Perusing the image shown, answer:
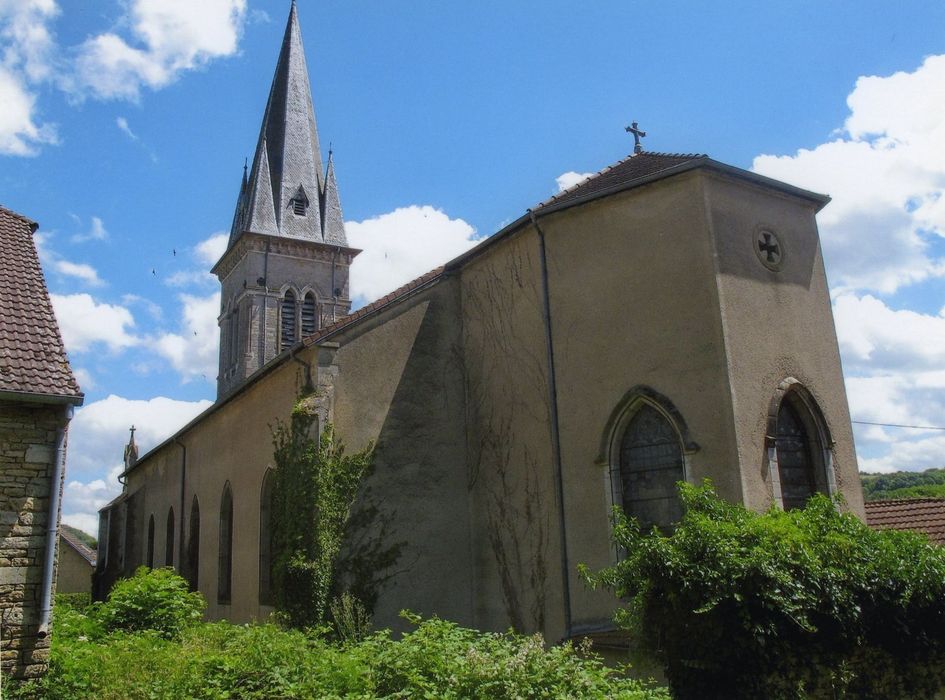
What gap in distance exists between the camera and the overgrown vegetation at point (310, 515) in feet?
40.5

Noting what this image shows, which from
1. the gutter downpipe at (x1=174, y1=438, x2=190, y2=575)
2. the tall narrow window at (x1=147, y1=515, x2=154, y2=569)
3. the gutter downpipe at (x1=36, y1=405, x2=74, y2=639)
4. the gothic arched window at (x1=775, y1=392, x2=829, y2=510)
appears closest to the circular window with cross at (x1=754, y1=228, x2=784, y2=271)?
the gothic arched window at (x1=775, y1=392, x2=829, y2=510)

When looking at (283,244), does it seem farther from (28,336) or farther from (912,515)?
(912,515)

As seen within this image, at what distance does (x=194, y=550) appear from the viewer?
68.3ft

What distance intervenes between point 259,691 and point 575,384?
21.6 ft

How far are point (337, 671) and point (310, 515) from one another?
5.54 meters

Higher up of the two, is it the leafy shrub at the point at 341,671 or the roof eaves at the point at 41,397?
the roof eaves at the point at 41,397

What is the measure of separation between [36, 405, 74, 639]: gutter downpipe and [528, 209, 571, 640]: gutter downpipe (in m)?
6.78

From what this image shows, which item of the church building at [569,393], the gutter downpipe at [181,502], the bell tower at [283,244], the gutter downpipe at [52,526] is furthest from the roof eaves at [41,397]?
the bell tower at [283,244]

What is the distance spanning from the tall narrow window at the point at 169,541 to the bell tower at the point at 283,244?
11.5 m

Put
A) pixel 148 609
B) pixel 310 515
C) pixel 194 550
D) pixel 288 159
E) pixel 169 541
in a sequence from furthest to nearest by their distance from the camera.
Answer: pixel 288 159
pixel 169 541
pixel 194 550
pixel 148 609
pixel 310 515

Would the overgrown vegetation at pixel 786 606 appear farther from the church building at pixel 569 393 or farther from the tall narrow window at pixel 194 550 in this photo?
the tall narrow window at pixel 194 550

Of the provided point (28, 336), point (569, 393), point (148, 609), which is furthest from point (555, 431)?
point (28, 336)

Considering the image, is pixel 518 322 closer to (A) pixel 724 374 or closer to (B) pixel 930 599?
(A) pixel 724 374

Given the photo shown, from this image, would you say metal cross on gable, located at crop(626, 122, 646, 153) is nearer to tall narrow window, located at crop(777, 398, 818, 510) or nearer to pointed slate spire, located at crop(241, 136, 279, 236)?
tall narrow window, located at crop(777, 398, 818, 510)
